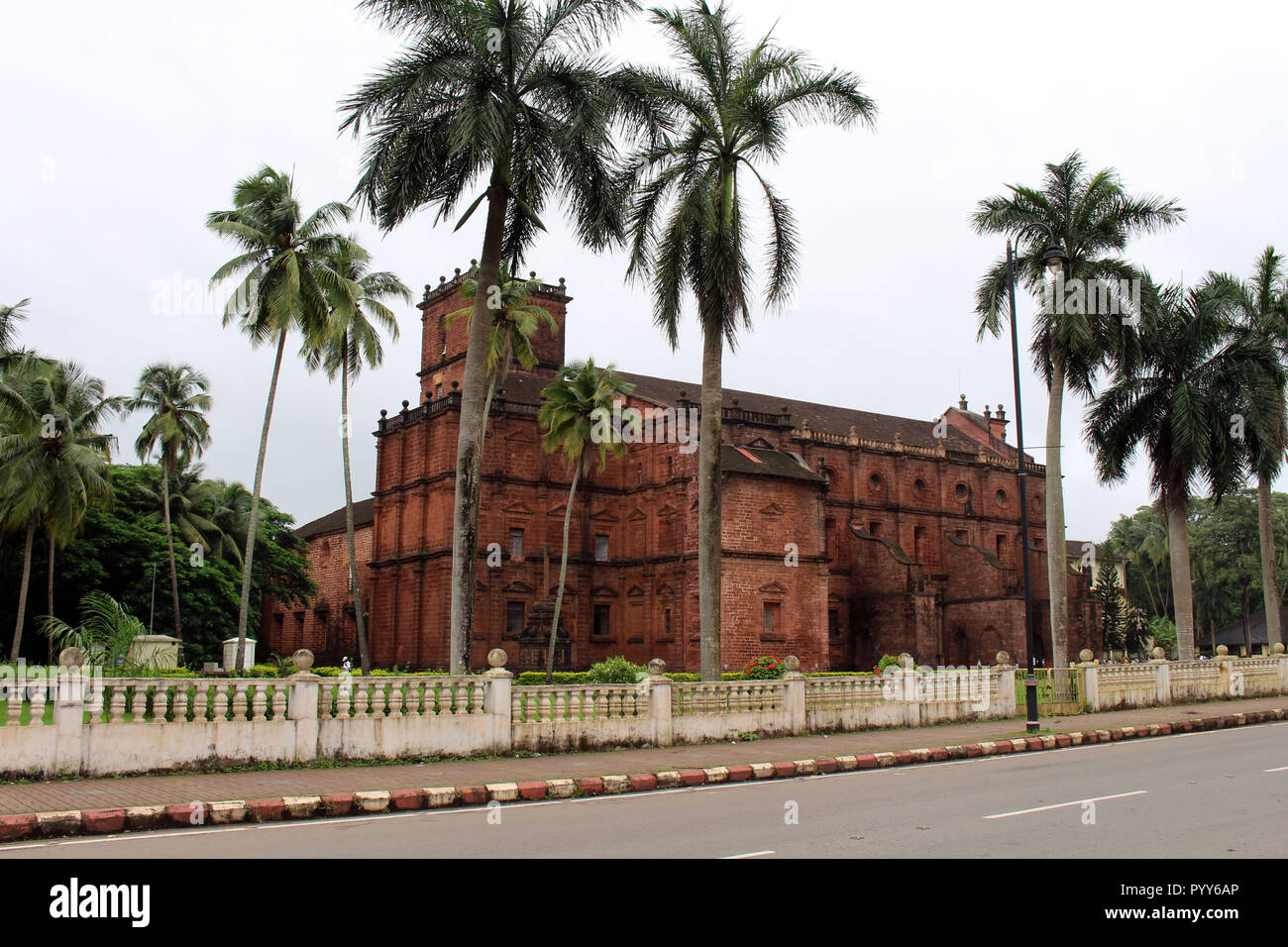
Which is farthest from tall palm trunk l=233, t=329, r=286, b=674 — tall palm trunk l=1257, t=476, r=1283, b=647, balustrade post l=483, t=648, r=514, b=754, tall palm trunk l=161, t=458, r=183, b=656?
A: tall palm trunk l=1257, t=476, r=1283, b=647

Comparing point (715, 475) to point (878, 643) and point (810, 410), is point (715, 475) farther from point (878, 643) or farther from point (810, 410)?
point (810, 410)

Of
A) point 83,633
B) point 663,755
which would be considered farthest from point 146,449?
point 663,755

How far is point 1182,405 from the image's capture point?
99.7 ft

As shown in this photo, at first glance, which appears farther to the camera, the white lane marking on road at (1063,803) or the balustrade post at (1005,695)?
the balustrade post at (1005,695)


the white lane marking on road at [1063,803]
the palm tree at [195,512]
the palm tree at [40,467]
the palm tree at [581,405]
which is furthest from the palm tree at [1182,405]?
the palm tree at [195,512]

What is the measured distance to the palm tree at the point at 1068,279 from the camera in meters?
28.5

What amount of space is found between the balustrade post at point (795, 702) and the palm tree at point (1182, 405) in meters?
16.2

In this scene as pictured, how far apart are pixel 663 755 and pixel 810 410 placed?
5454cm

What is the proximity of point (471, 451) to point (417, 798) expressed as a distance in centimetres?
775

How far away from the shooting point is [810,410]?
69.3 m

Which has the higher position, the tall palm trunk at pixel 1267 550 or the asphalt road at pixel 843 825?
the tall palm trunk at pixel 1267 550

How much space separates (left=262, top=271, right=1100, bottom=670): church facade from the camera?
161 feet

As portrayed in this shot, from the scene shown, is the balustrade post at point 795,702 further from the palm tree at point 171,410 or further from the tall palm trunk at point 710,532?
the palm tree at point 171,410

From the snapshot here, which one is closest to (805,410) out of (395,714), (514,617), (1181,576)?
(514,617)
